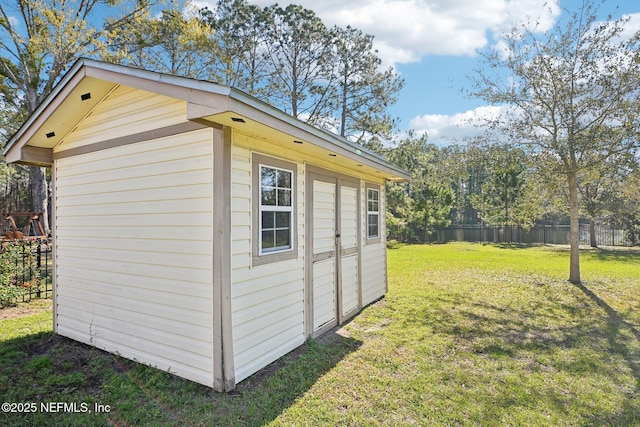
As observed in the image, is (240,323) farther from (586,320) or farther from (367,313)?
(586,320)

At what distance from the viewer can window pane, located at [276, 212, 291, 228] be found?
377 cm

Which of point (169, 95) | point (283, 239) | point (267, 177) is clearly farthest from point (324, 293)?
point (169, 95)

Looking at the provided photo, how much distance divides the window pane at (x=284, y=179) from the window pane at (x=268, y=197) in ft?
0.55

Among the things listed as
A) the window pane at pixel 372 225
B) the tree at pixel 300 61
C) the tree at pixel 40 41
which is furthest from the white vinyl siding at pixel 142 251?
the tree at pixel 300 61

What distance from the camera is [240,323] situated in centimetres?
317

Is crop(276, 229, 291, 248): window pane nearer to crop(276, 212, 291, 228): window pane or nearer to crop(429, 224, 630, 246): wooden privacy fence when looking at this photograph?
crop(276, 212, 291, 228): window pane

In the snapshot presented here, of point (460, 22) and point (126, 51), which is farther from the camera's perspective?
point (126, 51)

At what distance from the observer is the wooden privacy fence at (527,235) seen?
18.7 metres

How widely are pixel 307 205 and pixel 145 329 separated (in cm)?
234

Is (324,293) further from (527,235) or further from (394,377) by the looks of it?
(527,235)

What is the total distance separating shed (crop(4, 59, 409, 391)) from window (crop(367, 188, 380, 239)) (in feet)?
4.92

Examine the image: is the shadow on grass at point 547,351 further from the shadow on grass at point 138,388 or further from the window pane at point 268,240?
the window pane at point 268,240

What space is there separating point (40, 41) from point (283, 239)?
1222cm

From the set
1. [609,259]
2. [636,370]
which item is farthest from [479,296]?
[609,259]
